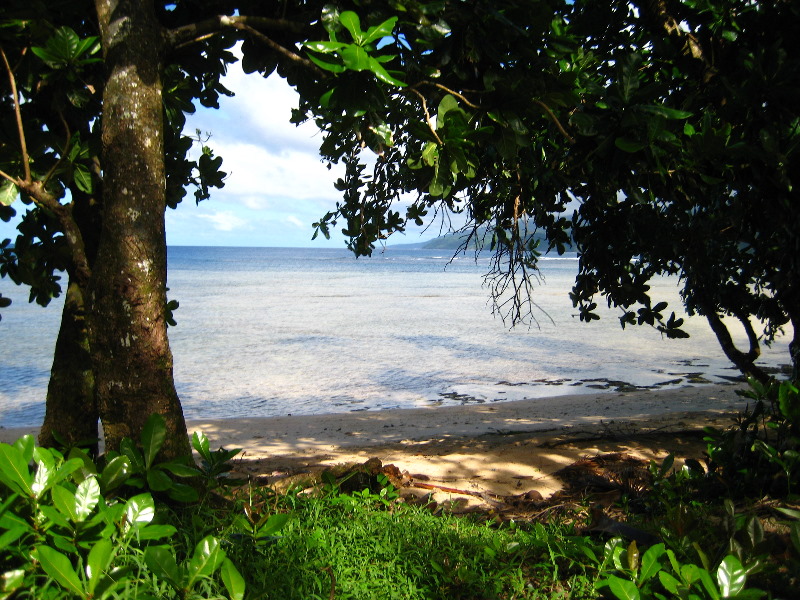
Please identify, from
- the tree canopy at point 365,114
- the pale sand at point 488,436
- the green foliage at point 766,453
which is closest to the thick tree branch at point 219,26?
the tree canopy at point 365,114

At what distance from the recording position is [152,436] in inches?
86.3

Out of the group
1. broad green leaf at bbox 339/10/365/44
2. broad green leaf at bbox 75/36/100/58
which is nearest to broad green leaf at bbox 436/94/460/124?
broad green leaf at bbox 339/10/365/44

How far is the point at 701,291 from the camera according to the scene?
5.28 m

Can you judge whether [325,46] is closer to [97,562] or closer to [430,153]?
[430,153]

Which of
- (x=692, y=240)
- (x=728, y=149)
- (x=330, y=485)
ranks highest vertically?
(x=728, y=149)

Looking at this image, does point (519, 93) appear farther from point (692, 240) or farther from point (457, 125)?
point (692, 240)

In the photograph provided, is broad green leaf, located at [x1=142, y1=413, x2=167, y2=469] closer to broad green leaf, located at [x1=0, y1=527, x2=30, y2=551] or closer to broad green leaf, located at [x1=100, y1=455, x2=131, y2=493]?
broad green leaf, located at [x1=100, y1=455, x2=131, y2=493]

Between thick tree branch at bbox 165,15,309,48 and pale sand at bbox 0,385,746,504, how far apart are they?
2405 millimetres

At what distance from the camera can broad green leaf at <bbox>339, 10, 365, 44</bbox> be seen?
2.00 meters

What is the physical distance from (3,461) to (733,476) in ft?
9.93

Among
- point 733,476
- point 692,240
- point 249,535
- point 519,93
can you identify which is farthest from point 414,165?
point 692,240

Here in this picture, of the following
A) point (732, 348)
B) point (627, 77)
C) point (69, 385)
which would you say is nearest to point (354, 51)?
point (627, 77)

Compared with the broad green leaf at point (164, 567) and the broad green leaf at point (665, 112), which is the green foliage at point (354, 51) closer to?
the broad green leaf at point (665, 112)

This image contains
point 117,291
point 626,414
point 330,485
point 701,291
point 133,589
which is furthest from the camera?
point 626,414
